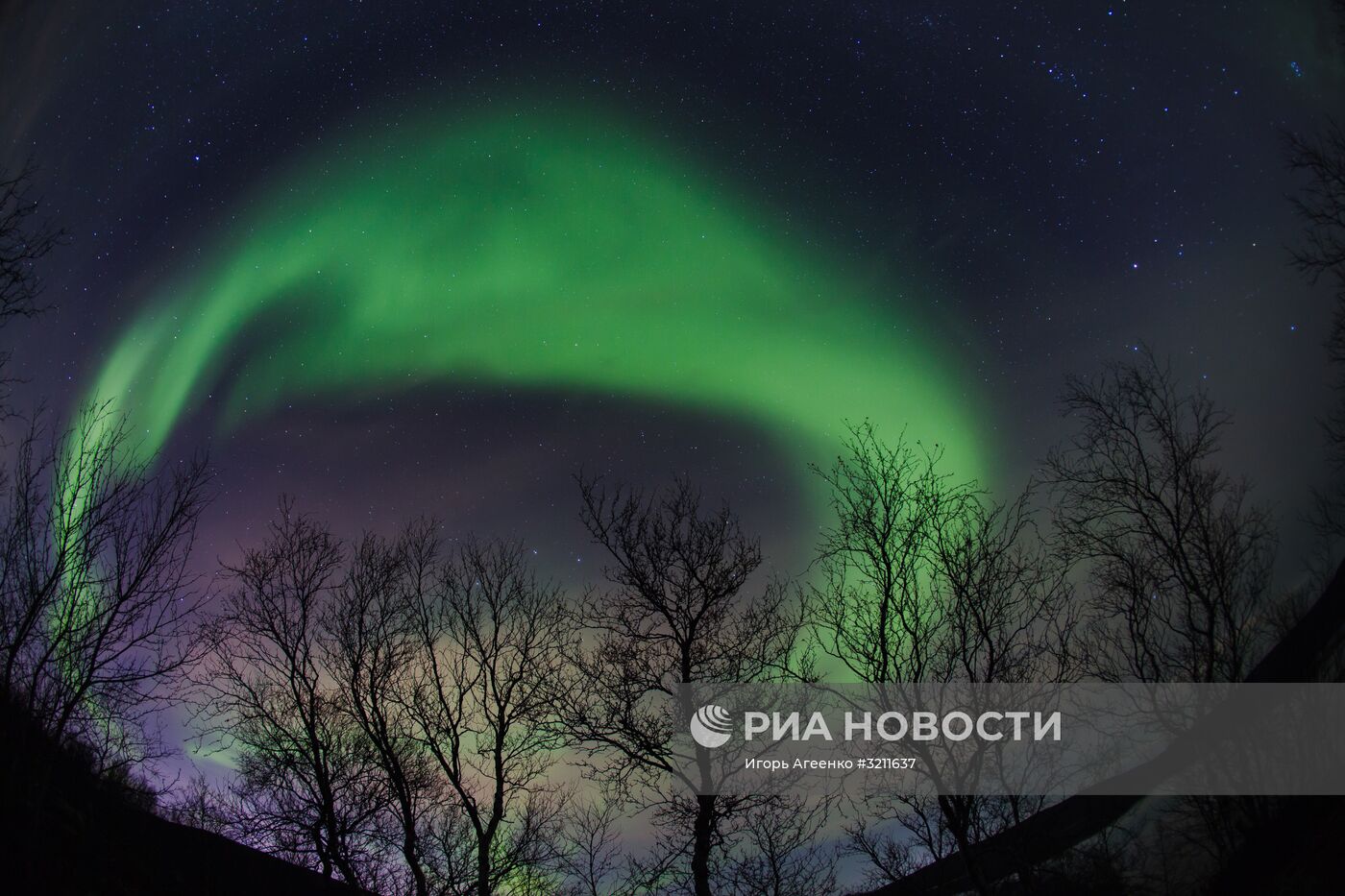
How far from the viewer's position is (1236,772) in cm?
1173

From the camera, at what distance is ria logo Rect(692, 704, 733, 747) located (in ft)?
44.2

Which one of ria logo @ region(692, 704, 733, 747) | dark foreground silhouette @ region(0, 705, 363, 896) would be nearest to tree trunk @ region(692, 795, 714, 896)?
ria logo @ region(692, 704, 733, 747)

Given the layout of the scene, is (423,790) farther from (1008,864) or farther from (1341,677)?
(1341,677)

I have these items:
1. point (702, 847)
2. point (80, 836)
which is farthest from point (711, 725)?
point (80, 836)

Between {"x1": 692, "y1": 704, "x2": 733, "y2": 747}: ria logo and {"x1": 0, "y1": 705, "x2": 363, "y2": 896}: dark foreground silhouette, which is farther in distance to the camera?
{"x1": 692, "y1": 704, "x2": 733, "y2": 747}: ria logo

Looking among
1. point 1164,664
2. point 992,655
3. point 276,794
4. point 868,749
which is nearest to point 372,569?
point 276,794

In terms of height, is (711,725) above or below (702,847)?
above

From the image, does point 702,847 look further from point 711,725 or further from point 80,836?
point 80,836

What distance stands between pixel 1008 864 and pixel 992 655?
396 cm

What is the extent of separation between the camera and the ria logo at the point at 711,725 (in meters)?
13.5

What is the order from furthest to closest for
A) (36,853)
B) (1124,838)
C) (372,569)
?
(372,569)
(1124,838)
(36,853)

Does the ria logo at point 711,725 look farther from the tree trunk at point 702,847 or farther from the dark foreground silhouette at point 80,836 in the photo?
the dark foreground silhouette at point 80,836

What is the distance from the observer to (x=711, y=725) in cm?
1359

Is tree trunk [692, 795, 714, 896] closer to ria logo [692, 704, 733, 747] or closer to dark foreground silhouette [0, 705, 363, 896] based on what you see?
ria logo [692, 704, 733, 747]
